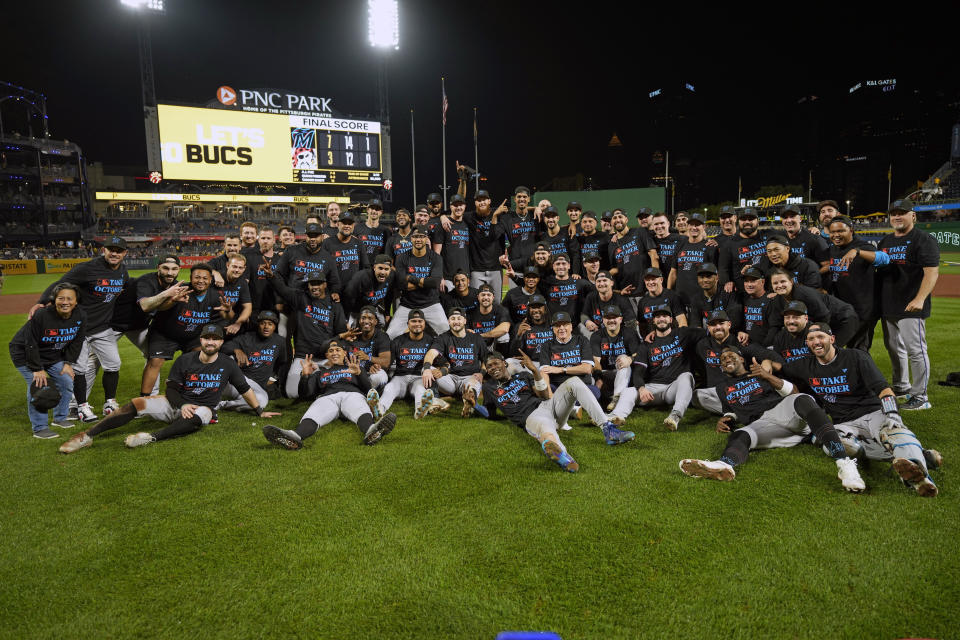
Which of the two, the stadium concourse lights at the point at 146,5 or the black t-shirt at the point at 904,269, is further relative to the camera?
the stadium concourse lights at the point at 146,5

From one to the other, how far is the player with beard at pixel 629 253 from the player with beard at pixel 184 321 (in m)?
6.16

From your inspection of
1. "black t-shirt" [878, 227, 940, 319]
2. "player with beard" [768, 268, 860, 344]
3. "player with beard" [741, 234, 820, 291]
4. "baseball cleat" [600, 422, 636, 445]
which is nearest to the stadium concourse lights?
"player with beard" [741, 234, 820, 291]

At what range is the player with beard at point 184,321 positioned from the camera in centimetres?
730

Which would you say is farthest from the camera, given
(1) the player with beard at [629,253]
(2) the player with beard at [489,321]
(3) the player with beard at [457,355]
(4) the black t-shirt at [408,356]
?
(1) the player with beard at [629,253]

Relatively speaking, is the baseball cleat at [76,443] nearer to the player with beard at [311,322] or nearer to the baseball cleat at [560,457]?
the player with beard at [311,322]

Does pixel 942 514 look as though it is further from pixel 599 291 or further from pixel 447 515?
pixel 599 291

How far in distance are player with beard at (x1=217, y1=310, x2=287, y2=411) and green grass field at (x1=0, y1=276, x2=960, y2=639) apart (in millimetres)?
1835

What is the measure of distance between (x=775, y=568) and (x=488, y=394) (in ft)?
12.4

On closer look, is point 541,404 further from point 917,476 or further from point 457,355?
point 917,476

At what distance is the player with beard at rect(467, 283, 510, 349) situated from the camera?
8062mm

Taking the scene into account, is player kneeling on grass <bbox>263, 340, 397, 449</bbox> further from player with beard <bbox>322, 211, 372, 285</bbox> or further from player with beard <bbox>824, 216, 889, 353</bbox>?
player with beard <bbox>824, 216, 889, 353</bbox>

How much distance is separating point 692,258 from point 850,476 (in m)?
4.41

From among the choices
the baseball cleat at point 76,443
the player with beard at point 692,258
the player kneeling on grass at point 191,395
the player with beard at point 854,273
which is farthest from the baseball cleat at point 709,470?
the baseball cleat at point 76,443

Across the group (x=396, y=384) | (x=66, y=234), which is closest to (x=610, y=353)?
(x=396, y=384)
